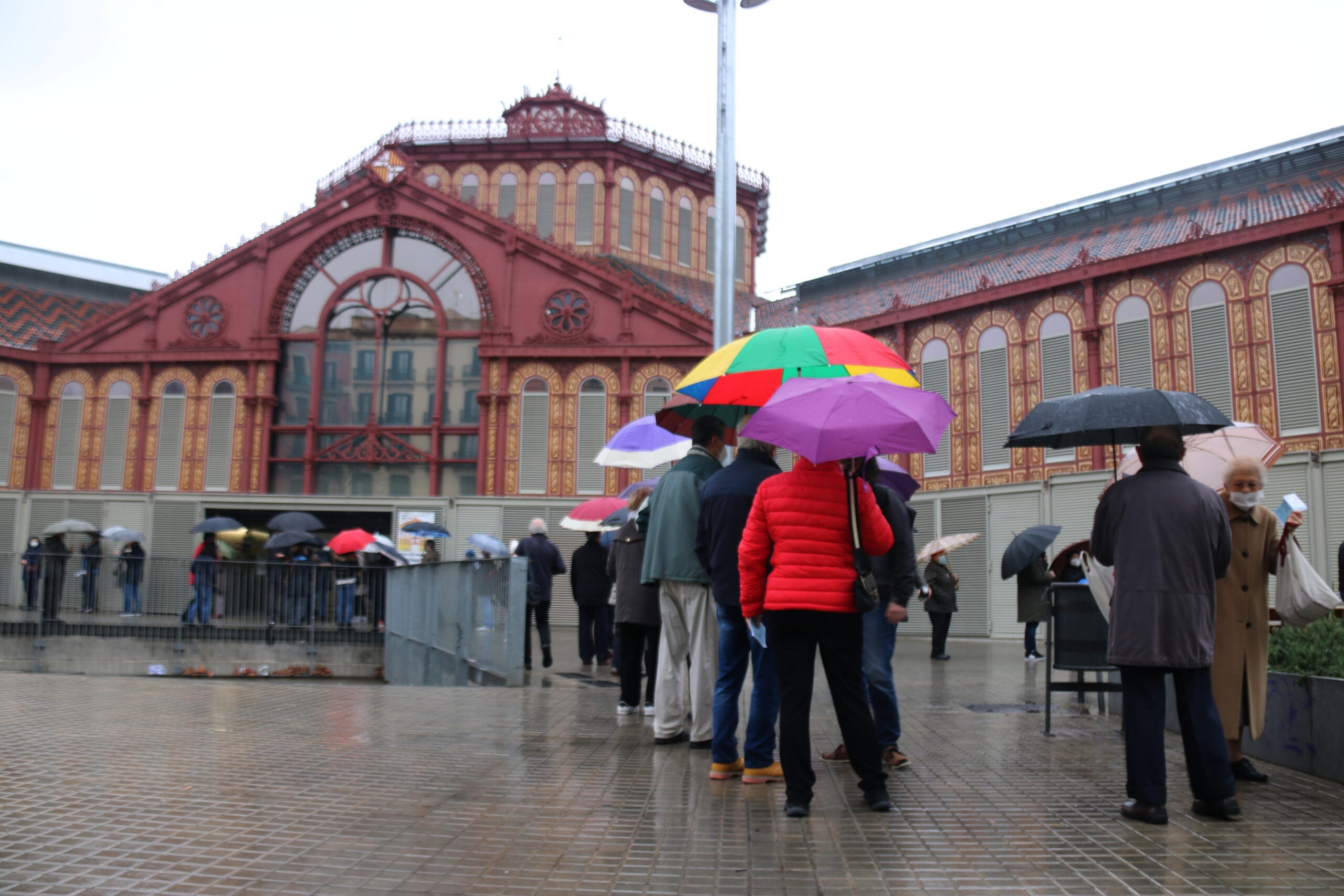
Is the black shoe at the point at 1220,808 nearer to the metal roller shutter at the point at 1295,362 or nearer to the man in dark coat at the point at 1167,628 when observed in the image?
the man in dark coat at the point at 1167,628

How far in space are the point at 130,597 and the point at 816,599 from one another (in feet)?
49.0

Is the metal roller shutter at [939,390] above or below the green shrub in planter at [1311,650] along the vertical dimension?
above

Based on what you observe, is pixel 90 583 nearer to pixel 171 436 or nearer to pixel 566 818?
pixel 171 436

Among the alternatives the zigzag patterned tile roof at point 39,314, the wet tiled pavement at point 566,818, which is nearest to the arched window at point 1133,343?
the wet tiled pavement at point 566,818

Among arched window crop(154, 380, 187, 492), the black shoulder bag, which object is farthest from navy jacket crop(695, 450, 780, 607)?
arched window crop(154, 380, 187, 492)

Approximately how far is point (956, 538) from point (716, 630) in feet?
26.0

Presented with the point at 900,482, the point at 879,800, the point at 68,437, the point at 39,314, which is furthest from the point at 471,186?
the point at 879,800

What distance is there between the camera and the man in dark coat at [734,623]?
601 cm

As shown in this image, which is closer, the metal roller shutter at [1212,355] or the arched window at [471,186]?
the metal roller shutter at [1212,355]

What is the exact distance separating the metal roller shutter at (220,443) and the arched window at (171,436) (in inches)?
29.9

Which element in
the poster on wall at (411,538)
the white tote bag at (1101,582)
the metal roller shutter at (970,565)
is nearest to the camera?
the white tote bag at (1101,582)

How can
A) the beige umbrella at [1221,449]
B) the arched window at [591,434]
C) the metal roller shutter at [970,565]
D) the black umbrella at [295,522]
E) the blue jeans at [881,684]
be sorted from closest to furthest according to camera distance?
the blue jeans at [881,684] < the beige umbrella at [1221,449] < the black umbrella at [295,522] < the metal roller shutter at [970,565] < the arched window at [591,434]

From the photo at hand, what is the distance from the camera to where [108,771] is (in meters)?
6.16

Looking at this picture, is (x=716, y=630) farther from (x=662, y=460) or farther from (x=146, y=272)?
(x=146, y=272)
